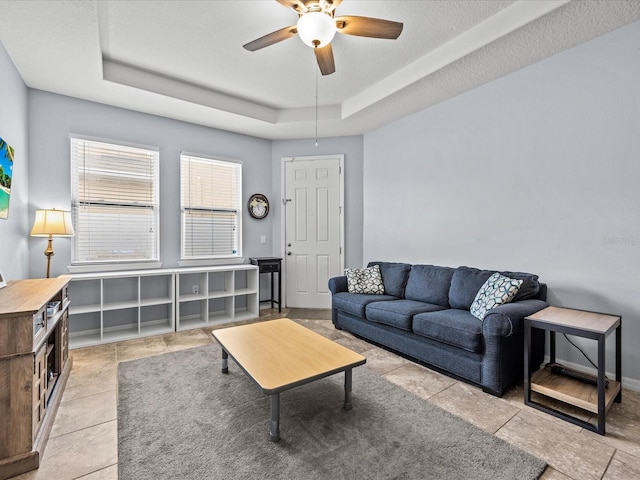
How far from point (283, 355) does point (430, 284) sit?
79.4 inches

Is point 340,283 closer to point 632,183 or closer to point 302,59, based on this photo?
point 302,59

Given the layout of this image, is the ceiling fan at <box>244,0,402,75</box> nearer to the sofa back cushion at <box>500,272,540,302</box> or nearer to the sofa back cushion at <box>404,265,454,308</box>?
the sofa back cushion at <box>500,272,540,302</box>

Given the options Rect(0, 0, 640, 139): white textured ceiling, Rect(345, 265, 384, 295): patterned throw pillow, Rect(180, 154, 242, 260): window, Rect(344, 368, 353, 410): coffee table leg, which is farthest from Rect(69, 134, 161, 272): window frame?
Rect(344, 368, 353, 410): coffee table leg

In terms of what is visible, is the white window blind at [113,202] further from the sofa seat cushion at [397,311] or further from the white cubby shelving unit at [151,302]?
the sofa seat cushion at [397,311]

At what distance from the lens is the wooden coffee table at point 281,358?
1.87 m

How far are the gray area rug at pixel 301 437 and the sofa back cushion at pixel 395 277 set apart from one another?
1.46 meters

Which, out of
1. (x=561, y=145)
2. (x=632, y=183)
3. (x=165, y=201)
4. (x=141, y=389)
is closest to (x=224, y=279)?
(x=165, y=201)

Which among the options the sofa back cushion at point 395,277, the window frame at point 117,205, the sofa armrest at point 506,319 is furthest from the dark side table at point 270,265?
the sofa armrest at point 506,319

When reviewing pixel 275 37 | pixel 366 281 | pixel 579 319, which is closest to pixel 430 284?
pixel 366 281

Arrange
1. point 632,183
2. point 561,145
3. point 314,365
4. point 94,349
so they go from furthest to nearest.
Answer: point 94,349, point 561,145, point 632,183, point 314,365

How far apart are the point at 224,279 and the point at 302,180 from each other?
196 cm

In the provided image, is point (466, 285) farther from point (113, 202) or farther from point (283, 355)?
point (113, 202)

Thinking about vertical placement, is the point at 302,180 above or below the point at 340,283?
above

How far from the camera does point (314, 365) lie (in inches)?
81.7
